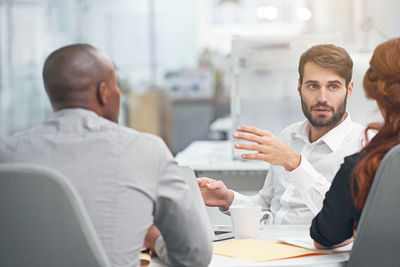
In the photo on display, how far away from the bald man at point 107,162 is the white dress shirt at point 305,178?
1.62 feet

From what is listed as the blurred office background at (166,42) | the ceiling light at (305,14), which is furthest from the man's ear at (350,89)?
the ceiling light at (305,14)

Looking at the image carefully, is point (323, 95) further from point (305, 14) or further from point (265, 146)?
point (305, 14)

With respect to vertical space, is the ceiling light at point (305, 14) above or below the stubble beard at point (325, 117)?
above

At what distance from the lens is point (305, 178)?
156cm

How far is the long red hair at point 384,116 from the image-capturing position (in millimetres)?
1218

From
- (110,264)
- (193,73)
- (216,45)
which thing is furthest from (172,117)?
(110,264)

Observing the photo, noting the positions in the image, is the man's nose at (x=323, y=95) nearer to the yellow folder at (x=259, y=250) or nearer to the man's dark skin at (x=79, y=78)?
the yellow folder at (x=259, y=250)

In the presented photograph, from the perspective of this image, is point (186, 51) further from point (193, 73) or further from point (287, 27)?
point (287, 27)

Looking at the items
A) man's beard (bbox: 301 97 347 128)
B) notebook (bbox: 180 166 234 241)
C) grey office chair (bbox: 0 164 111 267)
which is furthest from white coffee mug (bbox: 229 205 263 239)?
grey office chair (bbox: 0 164 111 267)

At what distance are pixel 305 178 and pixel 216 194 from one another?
27 centimetres

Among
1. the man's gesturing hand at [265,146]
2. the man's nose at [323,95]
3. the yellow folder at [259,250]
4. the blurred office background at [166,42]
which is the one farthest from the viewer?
the blurred office background at [166,42]

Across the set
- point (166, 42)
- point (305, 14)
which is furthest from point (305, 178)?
point (166, 42)

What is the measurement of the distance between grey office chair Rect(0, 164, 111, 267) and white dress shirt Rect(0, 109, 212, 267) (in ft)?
0.26

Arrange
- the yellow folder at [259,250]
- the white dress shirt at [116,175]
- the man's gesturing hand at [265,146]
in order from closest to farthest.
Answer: the white dress shirt at [116,175], the yellow folder at [259,250], the man's gesturing hand at [265,146]
